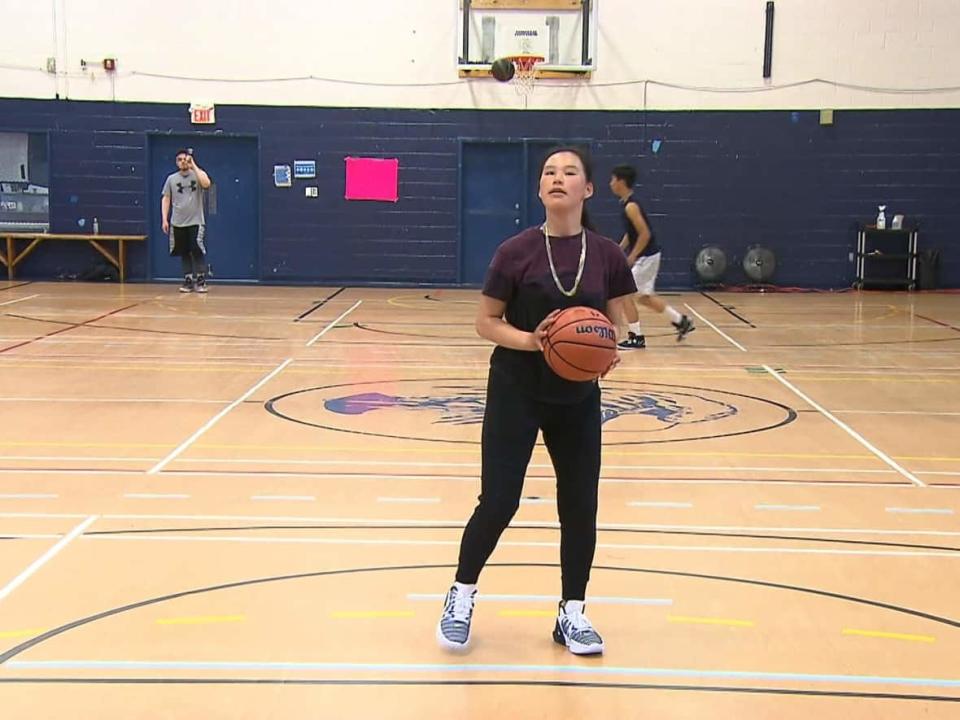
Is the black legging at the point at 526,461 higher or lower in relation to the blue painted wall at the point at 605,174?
lower

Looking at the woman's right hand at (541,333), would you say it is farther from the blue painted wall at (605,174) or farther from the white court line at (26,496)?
the blue painted wall at (605,174)

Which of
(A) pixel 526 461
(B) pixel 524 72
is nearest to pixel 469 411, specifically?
(A) pixel 526 461

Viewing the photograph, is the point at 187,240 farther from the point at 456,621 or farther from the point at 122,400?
the point at 456,621

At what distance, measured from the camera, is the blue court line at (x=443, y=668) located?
361 centimetres

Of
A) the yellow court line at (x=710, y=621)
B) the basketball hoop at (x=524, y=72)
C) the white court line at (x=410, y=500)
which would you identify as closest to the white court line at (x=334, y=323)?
the basketball hoop at (x=524, y=72)

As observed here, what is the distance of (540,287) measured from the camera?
371 cm

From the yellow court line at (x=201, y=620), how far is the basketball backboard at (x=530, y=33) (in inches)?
603

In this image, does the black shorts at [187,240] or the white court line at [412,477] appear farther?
the black shorts at [187,240]

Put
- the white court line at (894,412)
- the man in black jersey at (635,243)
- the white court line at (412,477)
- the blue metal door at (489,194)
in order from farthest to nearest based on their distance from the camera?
the blue metal door at (489,194) < the man in black jersey at (635,243) < the white court line at (894,412) < the white court line at (412,477)

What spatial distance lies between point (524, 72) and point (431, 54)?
5.12 ft

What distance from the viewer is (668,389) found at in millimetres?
9094

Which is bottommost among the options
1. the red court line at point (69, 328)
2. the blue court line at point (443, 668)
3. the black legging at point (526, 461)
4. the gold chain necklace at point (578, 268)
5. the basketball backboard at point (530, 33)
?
the blue court line at point (443, 668)

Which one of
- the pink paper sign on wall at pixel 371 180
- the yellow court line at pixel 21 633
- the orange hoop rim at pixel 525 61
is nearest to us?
the yellow court line at pixel 21 633

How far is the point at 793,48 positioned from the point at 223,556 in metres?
15.8
